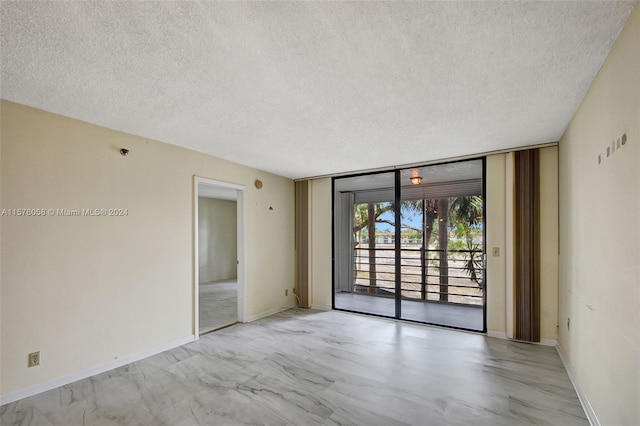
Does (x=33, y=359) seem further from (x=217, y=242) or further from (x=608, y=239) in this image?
(x=217, y=242)

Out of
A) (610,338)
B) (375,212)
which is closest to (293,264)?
(375,212)

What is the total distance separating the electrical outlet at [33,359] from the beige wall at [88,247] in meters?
0.04

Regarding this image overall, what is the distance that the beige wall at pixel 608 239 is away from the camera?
55.0 inches

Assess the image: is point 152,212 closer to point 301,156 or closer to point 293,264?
point 301,156

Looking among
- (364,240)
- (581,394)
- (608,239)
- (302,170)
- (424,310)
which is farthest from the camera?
(364,240)

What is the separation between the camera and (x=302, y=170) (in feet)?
15.6

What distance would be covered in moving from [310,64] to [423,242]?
4.52 metres

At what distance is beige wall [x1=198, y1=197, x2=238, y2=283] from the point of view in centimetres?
802

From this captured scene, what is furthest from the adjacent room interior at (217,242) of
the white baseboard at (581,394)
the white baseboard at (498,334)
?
the white baseboard at (581,394)

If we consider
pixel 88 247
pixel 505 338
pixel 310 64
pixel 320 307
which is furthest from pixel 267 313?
pixel 310 64

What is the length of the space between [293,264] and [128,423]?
354 cm

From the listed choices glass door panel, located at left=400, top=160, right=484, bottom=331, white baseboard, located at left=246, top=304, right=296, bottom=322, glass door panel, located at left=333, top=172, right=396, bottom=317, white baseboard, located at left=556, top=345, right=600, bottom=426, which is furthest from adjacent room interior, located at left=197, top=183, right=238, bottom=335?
white baseboard, located at left=556, top=345, right=600, bottom=426

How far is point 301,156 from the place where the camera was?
12.8 ft

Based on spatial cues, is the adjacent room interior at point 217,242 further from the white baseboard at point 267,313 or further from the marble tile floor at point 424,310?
the marble tile floor at point 424,310
